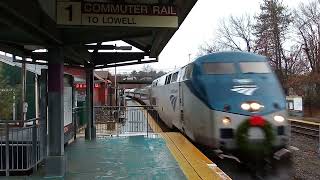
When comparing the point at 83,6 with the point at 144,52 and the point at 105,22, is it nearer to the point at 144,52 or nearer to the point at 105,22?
the point at 105,22

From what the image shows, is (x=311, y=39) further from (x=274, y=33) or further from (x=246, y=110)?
(x=246, y=110)

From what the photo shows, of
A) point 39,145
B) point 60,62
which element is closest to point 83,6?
point 60,62

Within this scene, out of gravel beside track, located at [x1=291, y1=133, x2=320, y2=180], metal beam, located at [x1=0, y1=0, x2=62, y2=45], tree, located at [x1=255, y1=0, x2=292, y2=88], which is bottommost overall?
gravel beside track, located at [x1=291, y1=133, x2=320, y2=180]

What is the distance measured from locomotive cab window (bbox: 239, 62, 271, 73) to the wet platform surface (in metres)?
3.01

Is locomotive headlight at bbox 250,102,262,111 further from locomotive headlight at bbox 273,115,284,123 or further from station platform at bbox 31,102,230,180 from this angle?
station platform at bbox 31,102,230,180

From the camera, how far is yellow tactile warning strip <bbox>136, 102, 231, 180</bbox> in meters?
8.41

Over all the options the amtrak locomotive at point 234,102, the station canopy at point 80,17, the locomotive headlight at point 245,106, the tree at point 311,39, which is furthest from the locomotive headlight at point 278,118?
the tree at point 311,39

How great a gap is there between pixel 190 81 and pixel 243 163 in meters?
2.79

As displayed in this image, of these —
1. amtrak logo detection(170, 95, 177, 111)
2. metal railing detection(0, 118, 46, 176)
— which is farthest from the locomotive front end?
amtrak logo detection(170, 95, 177, 111)

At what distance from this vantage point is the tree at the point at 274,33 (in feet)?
178

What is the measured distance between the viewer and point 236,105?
35.1 feet

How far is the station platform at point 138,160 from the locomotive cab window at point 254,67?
8.29 feet

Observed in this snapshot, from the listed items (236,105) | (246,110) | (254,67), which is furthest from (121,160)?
(254,67)

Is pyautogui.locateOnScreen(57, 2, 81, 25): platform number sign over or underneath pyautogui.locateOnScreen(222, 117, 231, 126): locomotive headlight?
over
